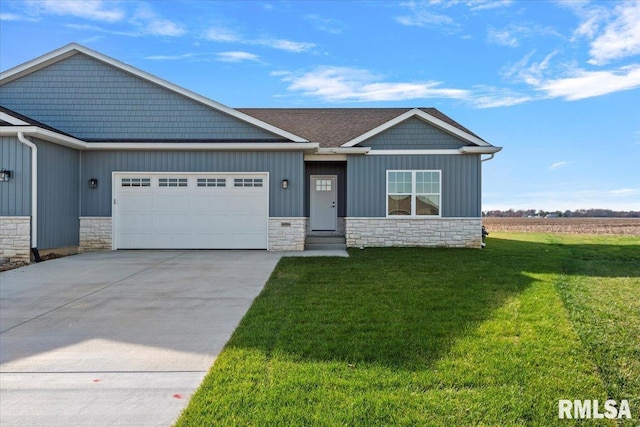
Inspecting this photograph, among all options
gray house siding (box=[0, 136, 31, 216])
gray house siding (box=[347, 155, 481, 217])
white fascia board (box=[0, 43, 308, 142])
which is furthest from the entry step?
gray house siding (box=[0, 136, 31, 216])

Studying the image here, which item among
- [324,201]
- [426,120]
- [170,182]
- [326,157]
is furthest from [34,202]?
[426,120]

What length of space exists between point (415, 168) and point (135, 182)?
29.8 ft

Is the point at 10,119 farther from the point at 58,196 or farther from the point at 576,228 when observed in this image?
the point at 576,228

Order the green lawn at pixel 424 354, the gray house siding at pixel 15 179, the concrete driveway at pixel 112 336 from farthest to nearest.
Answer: the gray house siding at pixel 15 179
the concrete driveway at pixel 112 336
the green lawn at pixel 424 354

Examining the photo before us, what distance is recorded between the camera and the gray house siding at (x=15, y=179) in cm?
1084

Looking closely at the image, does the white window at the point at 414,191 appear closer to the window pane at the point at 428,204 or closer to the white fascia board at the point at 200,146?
the window pane at the point at 428,204

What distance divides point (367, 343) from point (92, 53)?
43.8 feet

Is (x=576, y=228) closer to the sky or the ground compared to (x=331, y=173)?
closer to the ground

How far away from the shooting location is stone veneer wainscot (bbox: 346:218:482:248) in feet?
44.3

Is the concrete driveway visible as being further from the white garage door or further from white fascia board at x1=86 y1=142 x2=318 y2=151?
white fascia board at x1=86 y1=142 x2=318 y2=151

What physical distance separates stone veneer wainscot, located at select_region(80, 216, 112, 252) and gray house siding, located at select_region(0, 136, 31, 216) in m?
2.09

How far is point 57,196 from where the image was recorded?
1184 centimetres

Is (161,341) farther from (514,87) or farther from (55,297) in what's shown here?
(514,87)

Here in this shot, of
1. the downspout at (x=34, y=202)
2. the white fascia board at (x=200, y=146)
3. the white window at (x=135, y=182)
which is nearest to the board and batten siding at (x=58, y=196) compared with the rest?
the downspout at (x=34, y=202)
